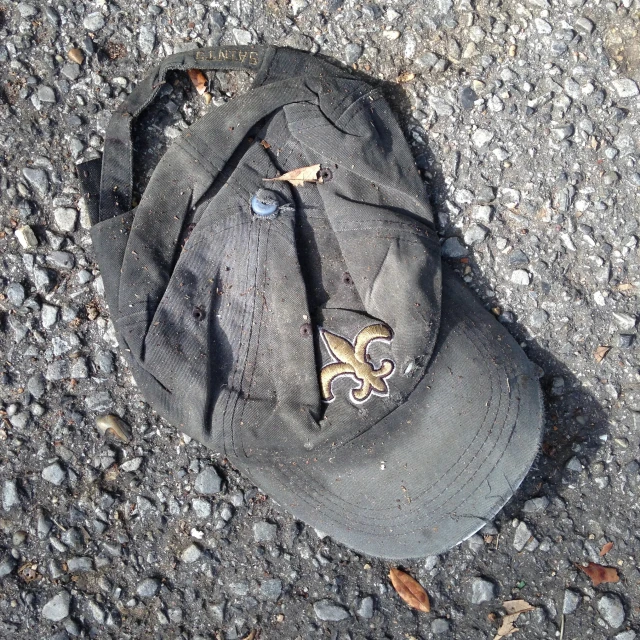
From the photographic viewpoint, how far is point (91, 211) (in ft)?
Result: 7.25

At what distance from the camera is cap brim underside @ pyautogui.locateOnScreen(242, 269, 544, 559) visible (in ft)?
6.72

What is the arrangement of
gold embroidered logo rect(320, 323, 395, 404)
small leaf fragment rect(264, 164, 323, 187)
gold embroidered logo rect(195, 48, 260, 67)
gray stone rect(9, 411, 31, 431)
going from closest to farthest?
gold embroidered logo rect(320, 323, 395, 404)
small leaf fragment rect(264, 164, 323, 187)
gold embroidered logo rect(195, 48, 260, 67)
gray stone rect(9, 411, 31, 431)

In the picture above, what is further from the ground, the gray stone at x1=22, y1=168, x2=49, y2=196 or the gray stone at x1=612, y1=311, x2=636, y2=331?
the gray stone at x1=612, y1=311, x2=636, y2=331

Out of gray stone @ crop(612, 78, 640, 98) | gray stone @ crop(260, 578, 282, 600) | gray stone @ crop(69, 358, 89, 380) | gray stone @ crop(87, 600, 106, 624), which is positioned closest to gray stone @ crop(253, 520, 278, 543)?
gray stone @ crop(260, 578, 282, 600)

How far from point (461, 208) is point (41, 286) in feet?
5.58

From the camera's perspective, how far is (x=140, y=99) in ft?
7.48

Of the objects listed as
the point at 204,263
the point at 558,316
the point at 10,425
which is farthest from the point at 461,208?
the point at 10,425

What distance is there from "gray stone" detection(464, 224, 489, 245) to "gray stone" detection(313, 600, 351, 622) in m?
1.52

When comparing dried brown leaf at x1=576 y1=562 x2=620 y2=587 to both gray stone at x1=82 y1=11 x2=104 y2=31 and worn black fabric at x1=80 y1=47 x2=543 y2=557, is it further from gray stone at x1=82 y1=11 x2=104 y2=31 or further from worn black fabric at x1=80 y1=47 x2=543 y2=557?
gray stone at x1=82 y1=11 x2=104 y2=31

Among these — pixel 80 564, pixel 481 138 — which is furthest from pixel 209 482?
pixel 481 138

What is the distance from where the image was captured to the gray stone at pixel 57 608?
2.28 m

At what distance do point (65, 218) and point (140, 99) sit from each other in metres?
0.55

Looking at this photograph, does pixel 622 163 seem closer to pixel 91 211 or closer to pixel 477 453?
pixel 477 453

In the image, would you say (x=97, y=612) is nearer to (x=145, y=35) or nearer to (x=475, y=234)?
(x=475, y=234)
